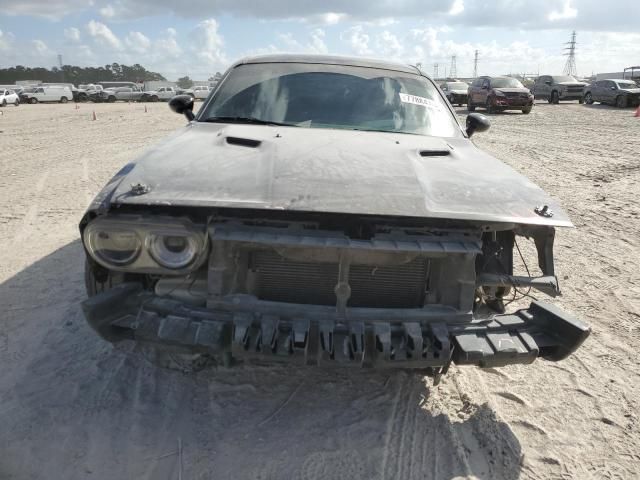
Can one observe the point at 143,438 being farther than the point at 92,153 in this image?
No

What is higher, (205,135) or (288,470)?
(205,135)

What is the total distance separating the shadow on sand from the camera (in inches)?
88.4

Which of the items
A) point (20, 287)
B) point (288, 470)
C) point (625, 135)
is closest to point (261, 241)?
point (288, 470)

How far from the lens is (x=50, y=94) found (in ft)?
138

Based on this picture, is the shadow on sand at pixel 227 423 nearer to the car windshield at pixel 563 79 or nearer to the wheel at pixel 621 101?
the wheel at pixel 621 101

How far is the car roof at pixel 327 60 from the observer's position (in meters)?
3.89

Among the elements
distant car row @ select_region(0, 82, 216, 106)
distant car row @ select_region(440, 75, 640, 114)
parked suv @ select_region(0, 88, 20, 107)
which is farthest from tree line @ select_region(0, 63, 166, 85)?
distant car row @ select_region(440, 75, 640, 114)

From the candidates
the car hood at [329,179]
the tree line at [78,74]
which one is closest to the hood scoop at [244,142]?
the car hood at [329,179]

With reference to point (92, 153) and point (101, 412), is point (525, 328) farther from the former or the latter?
point (92, 153)

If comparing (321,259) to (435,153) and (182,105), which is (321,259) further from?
(182,105)

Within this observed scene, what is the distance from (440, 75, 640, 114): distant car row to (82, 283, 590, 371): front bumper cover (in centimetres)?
1564

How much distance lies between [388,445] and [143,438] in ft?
3.93

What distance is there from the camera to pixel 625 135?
13445mm

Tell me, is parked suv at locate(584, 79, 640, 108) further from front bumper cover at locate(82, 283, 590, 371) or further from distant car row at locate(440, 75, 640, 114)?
front bumper cover at locate(82, 283, 590, 371)
